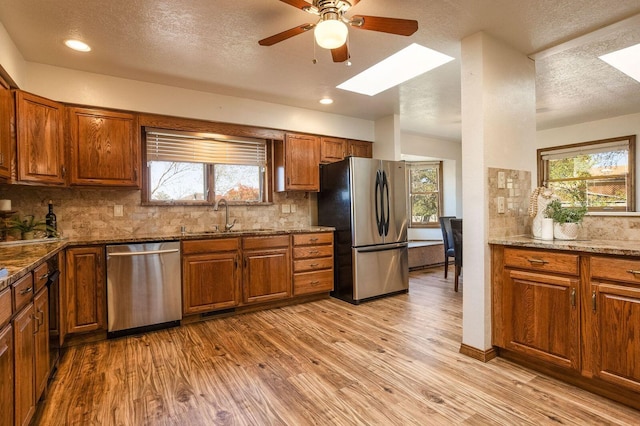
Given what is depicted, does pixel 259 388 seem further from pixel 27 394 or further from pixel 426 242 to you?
pixel 426 242

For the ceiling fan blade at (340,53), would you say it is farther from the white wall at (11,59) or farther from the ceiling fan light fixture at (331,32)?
the white wall at (11,59)

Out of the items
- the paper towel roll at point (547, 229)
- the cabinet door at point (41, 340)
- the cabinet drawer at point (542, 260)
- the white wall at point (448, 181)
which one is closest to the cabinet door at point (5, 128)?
the cabinet door at point (41, 340)

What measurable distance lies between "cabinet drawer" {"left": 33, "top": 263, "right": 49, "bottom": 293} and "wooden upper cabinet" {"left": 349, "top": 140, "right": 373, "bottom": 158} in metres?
3.56

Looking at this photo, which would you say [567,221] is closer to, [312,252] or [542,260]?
[542,260]

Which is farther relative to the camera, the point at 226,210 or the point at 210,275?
the point at 226,210

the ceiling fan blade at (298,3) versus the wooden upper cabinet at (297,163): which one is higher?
the ceiling fan blade at (298,3)

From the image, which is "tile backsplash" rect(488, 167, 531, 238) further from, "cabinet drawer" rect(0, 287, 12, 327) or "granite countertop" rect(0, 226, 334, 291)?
"cabinet drawer" rect(0, 287, 12, 327)

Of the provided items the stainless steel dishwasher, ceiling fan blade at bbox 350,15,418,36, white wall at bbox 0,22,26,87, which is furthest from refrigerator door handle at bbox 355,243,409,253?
white wall at bbox 0,22,26,87

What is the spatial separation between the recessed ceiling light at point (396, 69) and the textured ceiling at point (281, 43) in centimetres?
11

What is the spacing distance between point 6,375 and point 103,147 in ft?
7.57

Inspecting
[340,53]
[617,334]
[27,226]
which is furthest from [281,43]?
[617,334]

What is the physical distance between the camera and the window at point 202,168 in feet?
11.7

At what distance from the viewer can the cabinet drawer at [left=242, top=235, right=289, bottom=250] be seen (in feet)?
11.5

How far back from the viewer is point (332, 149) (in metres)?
4.48
